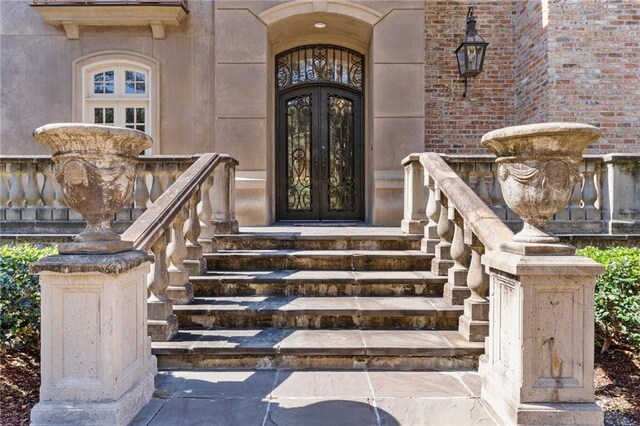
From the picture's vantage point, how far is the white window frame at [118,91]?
8469mm

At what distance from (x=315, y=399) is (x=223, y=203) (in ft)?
11.4

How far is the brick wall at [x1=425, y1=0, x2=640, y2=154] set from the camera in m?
7.53

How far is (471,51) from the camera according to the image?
818cm

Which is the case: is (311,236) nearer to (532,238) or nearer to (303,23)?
(532,238)

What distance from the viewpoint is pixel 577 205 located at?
6121 mm

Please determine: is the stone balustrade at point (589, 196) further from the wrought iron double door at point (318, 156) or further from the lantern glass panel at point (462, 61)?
the lantern glass panel at point (462, 61)

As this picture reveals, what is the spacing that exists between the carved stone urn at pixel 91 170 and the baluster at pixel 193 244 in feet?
6.31

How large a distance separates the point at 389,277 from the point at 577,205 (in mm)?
→ 3057

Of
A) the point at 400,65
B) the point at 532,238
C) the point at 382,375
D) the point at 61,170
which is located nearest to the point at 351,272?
the point at 382,375

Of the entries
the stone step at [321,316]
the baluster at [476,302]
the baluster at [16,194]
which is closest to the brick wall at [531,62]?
the baluster at [476,302]

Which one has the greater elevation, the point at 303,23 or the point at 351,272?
the point at 303,23

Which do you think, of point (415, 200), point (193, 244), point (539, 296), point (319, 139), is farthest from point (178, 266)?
point (319, 139)

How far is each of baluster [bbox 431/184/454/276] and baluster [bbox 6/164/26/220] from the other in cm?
557

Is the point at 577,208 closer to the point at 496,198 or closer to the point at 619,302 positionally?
the point at 496,198
